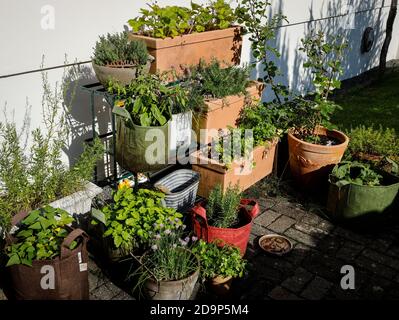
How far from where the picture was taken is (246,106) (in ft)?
18.1

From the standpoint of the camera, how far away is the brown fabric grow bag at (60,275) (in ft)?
10.9

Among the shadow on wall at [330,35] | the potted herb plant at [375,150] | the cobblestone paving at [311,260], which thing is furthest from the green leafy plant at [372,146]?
the shadow on wall at [330,35]

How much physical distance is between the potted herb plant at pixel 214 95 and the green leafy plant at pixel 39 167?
4.01 ft

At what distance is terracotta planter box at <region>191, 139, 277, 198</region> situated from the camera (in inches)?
195

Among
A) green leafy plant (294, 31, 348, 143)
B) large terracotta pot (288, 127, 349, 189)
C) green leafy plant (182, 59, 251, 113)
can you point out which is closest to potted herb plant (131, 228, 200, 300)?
green leafy plant (182, 59, 251, 113)

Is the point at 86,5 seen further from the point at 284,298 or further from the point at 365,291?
the point at 365,291

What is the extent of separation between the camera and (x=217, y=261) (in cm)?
383

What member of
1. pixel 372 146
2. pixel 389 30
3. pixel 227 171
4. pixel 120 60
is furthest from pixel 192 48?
pixel 389 30

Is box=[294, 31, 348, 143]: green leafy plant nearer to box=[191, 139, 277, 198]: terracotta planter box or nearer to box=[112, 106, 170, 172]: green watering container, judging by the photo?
box=[191, 139, 277, 198]: terracotta planter box

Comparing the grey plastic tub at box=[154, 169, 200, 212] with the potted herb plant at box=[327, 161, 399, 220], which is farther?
the potted herb plant at box=[327, 161, 399, 220]

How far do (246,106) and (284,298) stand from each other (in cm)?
248

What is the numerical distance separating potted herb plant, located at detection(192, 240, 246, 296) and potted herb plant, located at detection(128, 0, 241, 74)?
1.96 metres

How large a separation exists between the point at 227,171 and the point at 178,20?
172cm

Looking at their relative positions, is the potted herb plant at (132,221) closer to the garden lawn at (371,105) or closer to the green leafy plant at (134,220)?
the green leafy plant at (134,220)
